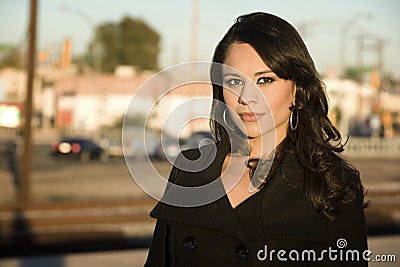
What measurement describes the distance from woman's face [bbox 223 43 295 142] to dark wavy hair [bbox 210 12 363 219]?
0.07 ft

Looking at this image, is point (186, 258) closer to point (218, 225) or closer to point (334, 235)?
point (218, 225)

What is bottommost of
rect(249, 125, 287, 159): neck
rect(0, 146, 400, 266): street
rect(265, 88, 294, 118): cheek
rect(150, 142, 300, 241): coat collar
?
rect(0, 146, 400, 266): street

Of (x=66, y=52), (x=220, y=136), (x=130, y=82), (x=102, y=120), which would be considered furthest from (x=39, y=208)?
(x=130, y=82)

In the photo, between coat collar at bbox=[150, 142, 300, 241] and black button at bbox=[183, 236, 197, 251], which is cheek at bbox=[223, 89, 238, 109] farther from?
black button at bbox=[183, 236, 197, 251]

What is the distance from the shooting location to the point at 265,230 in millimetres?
1955

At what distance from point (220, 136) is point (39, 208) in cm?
1314

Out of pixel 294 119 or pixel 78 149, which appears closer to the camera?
pixel 294 119

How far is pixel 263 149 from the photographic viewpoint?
81.7 inches

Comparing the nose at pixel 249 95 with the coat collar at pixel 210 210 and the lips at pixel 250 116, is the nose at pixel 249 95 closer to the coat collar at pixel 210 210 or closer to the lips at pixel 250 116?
the lips at pixel 250 116

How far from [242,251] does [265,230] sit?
0.08m

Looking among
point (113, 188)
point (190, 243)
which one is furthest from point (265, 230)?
point (113, 188)

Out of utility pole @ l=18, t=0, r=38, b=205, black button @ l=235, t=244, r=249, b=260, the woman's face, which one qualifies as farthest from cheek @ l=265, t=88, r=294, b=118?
utility pole @ l=18, t=0, r=38, b=205

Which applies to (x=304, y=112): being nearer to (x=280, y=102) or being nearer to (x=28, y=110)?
(x=280, y=102)

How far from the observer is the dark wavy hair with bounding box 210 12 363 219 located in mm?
1931
